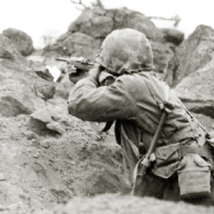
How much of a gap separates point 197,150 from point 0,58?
2825mm

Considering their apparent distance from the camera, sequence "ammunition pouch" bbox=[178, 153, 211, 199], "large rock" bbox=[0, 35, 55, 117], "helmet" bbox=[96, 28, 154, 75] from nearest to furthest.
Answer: "ammunition pouch" bbox=[178, 153, 211, 199] → "helmet" bbox=[96, 28, 154, 75] → "large rock" bbox=[0, 35, 55, 117]

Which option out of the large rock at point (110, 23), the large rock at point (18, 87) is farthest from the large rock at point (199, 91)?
the large rock at point (110, 23)

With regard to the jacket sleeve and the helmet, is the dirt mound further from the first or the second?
the helmet

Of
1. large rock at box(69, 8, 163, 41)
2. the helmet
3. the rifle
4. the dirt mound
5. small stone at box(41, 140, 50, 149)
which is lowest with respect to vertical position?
large rock at box(69, 8, 163, 41)

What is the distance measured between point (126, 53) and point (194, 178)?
1.18m

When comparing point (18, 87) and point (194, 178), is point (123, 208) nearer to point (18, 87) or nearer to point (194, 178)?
point (194, 178)

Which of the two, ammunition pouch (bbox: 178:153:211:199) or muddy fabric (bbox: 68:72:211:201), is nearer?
ammunition pouch (bbox: 178:153:211:199)

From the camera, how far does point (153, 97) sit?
12.0 ft

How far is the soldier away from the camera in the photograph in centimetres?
350

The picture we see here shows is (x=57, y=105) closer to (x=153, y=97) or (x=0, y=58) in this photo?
(x=0, y=58)

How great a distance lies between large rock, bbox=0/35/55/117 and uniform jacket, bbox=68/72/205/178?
1.16m

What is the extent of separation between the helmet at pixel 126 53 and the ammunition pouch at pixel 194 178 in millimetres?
930

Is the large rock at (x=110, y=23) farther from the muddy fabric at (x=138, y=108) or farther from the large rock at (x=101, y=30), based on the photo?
the muddy fabric at (x=138, y=108)

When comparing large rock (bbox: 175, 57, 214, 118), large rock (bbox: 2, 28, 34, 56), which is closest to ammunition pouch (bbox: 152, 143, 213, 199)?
large rock (bbox: 175, 57, 214, 118)
